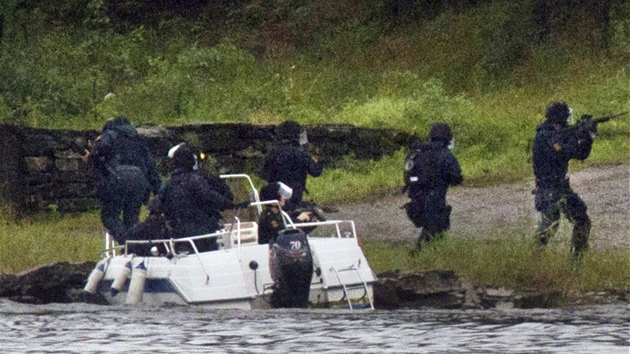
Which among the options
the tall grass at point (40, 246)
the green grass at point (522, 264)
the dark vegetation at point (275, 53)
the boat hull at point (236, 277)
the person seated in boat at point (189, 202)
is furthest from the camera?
the dark vegetation at point (275, 53)

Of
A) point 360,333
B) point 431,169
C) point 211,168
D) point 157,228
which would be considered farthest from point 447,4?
point 360,333

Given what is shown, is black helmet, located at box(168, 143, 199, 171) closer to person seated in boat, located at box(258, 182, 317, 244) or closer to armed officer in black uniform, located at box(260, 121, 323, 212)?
person seated in boat, located at box(258, 182, 317, 244)

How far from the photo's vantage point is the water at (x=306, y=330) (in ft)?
34.1

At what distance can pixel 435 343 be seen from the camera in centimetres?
1054

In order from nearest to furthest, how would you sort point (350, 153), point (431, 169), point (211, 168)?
point (431, 169) < point (211, 168) < point (350, 153)

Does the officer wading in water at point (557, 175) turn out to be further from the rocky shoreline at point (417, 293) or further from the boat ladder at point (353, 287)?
the boat ladder at point (353, 287)

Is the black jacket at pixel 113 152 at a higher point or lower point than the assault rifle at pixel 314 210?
higher

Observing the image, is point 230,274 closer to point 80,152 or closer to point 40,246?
point 40,246

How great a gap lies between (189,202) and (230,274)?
41.5 inches

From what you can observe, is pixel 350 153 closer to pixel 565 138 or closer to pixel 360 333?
pixel 565 138

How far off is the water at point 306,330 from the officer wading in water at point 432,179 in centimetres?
269

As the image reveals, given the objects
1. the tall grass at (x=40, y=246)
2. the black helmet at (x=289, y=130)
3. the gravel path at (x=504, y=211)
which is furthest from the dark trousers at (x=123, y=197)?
the gravel path at (x=504, y=211)

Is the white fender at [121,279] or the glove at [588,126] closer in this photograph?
the white fender at [121,279]

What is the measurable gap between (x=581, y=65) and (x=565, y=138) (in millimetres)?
15973
